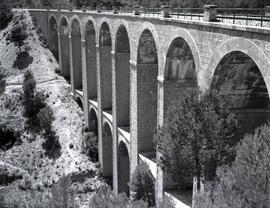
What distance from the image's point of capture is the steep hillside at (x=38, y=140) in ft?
113

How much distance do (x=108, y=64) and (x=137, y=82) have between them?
1026 cm

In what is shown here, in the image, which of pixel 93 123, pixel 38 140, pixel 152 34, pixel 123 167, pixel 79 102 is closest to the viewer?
pixel 152 34

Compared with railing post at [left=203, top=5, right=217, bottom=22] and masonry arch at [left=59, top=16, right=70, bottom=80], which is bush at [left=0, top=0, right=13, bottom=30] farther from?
railing post at [left=203, top=5, right=217, bottom=22]

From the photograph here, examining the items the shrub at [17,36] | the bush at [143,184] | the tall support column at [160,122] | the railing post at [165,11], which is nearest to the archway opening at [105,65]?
the bush at [143,184]

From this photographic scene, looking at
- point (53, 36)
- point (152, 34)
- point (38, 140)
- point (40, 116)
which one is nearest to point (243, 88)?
point (152, 34)

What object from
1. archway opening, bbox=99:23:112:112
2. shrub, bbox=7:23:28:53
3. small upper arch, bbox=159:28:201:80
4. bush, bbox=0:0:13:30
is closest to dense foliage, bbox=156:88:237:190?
small upper arch, bbox=159:28:201:80

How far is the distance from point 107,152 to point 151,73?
41.4 feet

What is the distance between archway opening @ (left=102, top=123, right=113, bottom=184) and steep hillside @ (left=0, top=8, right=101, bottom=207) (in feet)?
3.53

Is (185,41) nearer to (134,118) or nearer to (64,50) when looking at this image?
(134,118)

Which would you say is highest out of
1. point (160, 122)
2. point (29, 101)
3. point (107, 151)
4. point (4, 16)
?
point (4, 16)

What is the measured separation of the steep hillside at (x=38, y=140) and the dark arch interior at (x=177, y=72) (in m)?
12.2

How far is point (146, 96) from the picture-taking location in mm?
24672

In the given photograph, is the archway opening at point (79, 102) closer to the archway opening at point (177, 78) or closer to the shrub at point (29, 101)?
the shrub at point (29, 101)

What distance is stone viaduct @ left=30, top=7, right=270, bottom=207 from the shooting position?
14508mm
